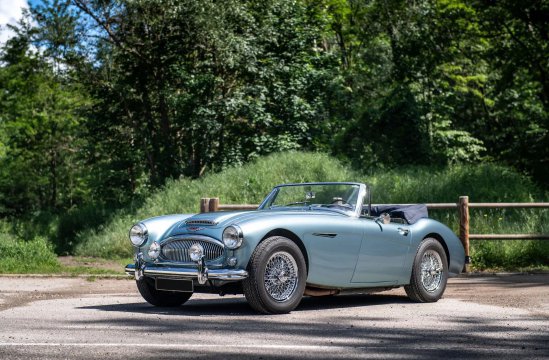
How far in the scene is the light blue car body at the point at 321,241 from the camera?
29.3 feet

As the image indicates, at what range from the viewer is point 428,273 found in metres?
10.8

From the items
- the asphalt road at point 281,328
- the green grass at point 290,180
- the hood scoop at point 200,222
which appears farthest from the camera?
the green grass at point 290,180

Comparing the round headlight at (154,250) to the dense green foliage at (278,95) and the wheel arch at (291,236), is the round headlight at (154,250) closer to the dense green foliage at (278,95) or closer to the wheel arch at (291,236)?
the wheel arch at (291,236)

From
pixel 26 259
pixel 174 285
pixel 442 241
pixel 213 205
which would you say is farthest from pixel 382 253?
pixel 26 259

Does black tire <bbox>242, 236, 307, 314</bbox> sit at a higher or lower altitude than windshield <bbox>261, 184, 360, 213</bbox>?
lower

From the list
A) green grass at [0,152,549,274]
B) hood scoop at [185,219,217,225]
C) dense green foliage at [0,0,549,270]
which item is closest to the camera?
hood scoop at [185,219,217,225]

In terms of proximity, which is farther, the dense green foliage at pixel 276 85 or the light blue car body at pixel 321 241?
the dense green foliage at pixel 276 85

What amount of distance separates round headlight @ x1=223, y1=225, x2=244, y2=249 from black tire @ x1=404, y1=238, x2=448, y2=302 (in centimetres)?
275

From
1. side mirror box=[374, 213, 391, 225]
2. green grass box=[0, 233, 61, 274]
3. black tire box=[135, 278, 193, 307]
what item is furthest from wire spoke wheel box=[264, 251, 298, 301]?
green grass box=[0, 233, 61, 274]

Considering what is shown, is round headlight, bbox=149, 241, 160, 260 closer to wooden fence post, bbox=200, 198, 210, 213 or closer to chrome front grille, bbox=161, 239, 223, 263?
chrome front grille, bbox=161, 239, 223, 263

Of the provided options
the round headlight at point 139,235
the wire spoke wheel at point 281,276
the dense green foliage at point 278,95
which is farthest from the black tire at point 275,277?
the dense green foliage at point 278,95

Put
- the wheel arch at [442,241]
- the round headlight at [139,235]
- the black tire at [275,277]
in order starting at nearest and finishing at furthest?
the black tire at [275,277] → the round headlight at [139,235] → the wheel arch at [442,241]

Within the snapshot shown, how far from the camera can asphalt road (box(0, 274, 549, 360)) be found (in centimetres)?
650

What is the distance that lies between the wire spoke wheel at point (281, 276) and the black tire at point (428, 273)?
2118mm
